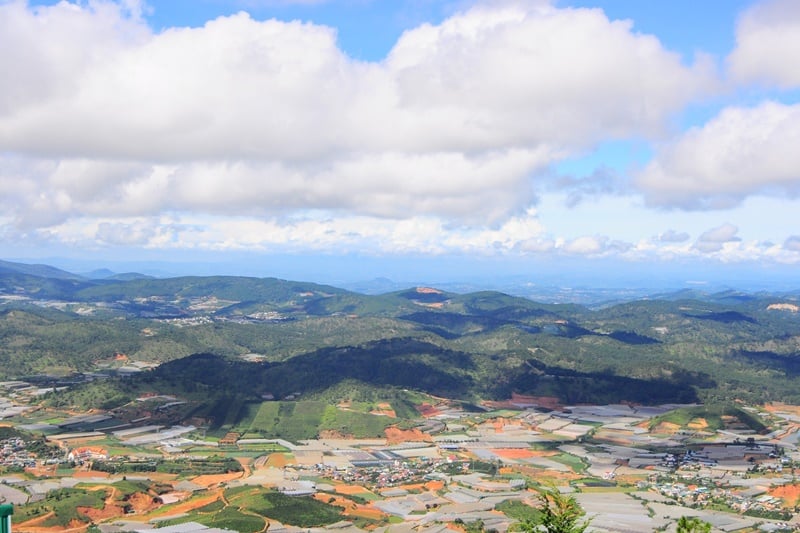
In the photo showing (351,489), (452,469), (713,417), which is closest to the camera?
(351,489)

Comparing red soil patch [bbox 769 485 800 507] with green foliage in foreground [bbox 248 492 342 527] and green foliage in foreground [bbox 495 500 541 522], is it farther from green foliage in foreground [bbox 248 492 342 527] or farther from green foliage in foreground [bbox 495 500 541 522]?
green foliage in foreground [bbox 248 492 342 527]

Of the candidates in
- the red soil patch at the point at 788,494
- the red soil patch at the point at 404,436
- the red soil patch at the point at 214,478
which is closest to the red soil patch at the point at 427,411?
the red soil patch at the point at 404,436

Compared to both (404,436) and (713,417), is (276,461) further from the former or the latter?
(713,417)

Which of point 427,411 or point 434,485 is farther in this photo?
point 427,411

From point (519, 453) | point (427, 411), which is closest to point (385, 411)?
point (427, 411)

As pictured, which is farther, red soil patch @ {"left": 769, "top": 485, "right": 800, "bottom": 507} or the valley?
red soil patch @ {"left": 769, "top": 485, "right": 800, "bottom": 507}

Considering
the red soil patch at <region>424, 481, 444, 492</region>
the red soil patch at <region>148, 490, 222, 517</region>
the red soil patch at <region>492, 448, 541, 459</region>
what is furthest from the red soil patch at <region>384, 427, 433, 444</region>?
the red soil patch at <region>148, 490, 222, 517</region>

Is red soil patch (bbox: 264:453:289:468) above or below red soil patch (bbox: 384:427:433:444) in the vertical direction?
above

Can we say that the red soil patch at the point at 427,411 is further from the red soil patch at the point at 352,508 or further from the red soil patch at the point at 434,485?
the red soil patch at the point at 352,508

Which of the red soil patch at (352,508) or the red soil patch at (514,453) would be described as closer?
the red soil patch at (352,508)

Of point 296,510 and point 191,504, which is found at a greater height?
point 296,510
